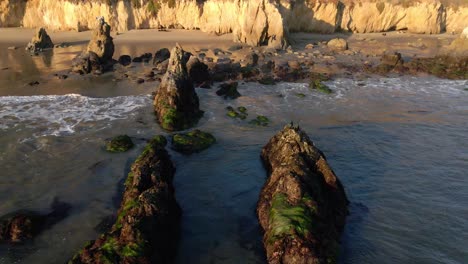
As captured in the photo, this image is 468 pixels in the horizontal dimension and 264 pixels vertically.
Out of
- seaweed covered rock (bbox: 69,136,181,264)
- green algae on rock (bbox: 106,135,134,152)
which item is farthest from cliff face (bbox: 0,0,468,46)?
seaweed covered rock (bbox: 69,136,181,264)

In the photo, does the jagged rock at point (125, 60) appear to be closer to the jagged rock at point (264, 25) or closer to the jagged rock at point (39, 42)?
the jagged rock at point (39, 42)

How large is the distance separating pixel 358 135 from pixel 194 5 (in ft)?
112

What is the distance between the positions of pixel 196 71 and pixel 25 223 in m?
18.8

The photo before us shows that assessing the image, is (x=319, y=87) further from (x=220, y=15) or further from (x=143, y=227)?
(x=220, y=15)

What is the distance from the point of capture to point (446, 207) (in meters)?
12.8

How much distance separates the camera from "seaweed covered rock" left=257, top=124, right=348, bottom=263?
31.0 ft

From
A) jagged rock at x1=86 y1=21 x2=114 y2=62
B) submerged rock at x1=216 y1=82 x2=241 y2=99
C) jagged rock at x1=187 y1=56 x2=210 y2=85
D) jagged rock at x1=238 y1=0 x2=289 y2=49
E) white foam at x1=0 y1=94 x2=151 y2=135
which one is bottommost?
white foam at x1=0 y1=94 x2=151 y2=135

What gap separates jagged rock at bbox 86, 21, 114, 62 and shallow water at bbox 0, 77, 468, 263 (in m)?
8.58

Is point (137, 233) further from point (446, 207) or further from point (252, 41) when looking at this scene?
A: point (252, 41)

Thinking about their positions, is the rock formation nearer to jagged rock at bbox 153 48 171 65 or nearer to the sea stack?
jagged rock at bbox 153 48 171 65

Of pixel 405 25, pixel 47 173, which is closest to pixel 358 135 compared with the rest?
pixel 47 173

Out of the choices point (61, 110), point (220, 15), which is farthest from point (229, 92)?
point (220, 15)

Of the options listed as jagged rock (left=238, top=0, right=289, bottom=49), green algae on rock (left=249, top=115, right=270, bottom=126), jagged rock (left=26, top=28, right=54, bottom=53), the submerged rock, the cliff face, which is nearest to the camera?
green algae on rock (left=249, top=115, right=270, bottom=126)

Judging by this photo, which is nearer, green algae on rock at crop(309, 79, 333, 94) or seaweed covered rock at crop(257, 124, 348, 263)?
seaweed covered rock at crop(257, 124, 348, 263)
